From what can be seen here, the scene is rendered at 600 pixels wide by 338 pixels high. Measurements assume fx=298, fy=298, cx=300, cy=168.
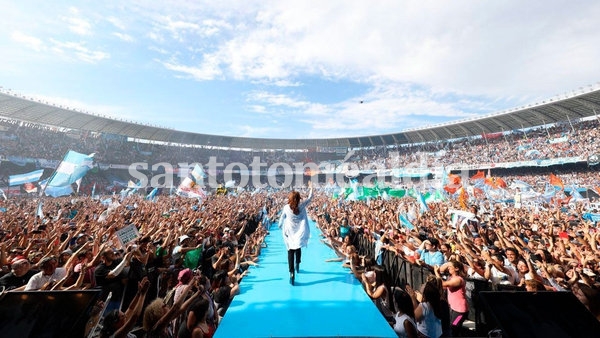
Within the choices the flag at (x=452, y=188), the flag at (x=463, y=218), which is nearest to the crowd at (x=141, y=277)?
the flag at (x=463, y=218)

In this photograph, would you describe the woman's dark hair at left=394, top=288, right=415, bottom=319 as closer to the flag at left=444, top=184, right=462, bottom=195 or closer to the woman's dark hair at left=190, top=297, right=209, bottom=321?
the woman's dark hair at left=190, top=297, right=209, bottom=321

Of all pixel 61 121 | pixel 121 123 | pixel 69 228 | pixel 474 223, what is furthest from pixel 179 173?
pixel 474 223

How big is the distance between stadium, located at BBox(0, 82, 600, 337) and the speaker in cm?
2

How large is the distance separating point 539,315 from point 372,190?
64.7 ft

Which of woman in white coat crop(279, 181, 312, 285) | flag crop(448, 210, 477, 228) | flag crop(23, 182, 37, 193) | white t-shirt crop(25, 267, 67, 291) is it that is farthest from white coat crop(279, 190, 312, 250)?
flag crop(23, 182, 37, 193)

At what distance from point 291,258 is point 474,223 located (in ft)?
27.1

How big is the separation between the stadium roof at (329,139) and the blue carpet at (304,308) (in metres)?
38.4

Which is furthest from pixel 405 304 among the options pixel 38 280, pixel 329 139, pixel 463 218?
pixel 329 139

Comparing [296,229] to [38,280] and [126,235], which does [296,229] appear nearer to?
[126,235]

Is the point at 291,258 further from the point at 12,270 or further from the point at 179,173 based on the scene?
the point at 179,173

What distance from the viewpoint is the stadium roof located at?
1292 inches

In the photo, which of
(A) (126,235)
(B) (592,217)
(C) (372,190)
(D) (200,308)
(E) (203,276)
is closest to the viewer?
(D) (200,308)

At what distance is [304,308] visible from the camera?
3910 mm

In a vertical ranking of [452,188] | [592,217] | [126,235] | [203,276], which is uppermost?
[126,235]
